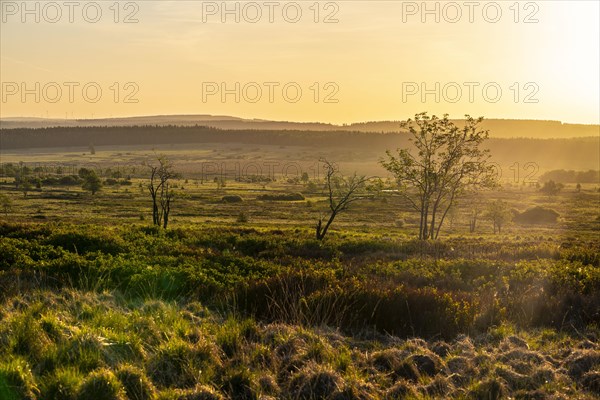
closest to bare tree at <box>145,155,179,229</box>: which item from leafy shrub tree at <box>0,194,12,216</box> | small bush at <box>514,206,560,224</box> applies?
leafy shrub tree at <box>0,194,12,216</box>

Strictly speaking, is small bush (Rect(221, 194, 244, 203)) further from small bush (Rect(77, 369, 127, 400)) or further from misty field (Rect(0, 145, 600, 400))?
small bush (Rect(77, 369, 127, 400))

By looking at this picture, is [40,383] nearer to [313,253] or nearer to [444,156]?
[313,253]

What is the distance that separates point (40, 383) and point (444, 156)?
4517cm

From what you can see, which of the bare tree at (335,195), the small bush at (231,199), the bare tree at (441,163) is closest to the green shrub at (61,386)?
the bare tree at (335,195)

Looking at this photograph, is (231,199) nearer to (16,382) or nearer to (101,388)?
(16,382)

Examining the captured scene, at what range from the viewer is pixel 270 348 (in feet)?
28.1

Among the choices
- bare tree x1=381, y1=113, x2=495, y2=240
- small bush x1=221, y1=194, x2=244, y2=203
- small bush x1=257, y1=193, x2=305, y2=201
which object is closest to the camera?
bare tree x1=381, y1=113, x2=495, y2=240

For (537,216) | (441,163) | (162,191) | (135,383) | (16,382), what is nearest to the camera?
(16,382)

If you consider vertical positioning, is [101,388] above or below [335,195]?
above

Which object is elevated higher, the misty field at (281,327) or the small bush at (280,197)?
the misty field at (281,327)

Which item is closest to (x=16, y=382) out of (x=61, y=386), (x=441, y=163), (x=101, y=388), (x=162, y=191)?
(x=61, y=386)

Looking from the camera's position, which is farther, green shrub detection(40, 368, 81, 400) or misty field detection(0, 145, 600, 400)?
misty field detection(0, 145, 600, 400)

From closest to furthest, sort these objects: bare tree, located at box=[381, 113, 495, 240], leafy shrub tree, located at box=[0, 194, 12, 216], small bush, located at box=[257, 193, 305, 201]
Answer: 1. bare tree, located at box=[381, 113, 495, 240]
2. leafy shrub tree, located at box=[0, 194, 12, 216]
3. small bush, located at box=[257, 193, 305, 201]

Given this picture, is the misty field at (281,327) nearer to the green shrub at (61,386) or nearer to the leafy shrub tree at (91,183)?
the green shrub at (61,386)
